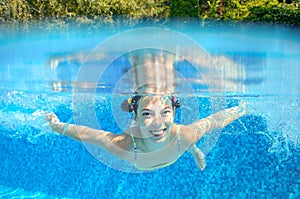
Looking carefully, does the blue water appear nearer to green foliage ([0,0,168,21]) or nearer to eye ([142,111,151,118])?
green foliage ([0,0,168,21])

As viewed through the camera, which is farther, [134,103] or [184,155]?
[184,155]

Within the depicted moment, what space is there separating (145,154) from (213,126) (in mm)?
598

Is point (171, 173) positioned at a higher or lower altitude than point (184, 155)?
lower

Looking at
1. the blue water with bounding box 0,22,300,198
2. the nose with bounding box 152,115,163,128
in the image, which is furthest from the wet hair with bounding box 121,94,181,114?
the blue water with bounding box 0,22,300,198

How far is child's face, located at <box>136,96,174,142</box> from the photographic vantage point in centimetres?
254

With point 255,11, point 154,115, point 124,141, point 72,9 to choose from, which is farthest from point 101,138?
point 72,9

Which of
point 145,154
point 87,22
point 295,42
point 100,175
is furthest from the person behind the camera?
point 87,22

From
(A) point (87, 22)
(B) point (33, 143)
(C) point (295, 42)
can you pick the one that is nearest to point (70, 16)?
(A) point (87, 22)

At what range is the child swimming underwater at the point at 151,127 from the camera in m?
2.50

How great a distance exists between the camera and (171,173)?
7.53 meters

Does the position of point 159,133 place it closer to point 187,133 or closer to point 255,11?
point 187,133

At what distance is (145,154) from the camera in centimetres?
296

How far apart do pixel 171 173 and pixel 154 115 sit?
513 cm

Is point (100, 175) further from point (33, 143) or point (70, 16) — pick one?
point (70, 16)
